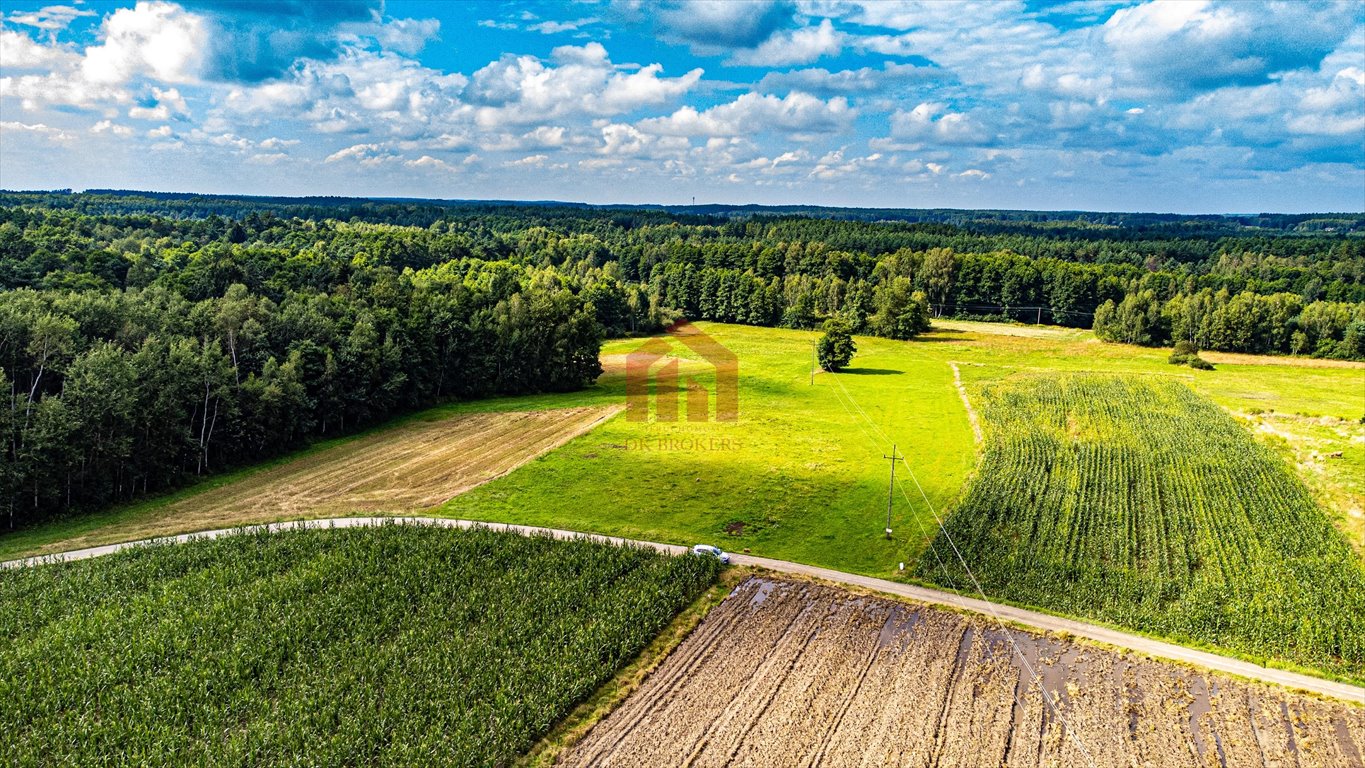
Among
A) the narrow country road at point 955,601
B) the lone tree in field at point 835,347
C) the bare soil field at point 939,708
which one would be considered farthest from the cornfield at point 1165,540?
the lone tree in field at point 835,347

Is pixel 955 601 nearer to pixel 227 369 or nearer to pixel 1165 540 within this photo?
pixel 1165 540

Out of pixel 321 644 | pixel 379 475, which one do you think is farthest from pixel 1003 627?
pixel 379 475

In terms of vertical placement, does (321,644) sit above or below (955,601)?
above

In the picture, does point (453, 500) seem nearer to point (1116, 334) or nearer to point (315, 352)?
point (315, 352)

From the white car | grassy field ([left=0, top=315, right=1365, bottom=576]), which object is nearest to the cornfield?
grassy field ([left=0, top=315, right=1365, bottom=576])

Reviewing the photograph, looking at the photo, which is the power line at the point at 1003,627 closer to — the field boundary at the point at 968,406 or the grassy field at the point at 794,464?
the grassy field at the point at 794,464

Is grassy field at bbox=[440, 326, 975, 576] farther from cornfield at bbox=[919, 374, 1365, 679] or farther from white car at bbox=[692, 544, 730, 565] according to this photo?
cornfield at bbox=[919, 374, 1365, 679]

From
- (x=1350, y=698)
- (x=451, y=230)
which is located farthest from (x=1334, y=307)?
(x=451, y=230)
